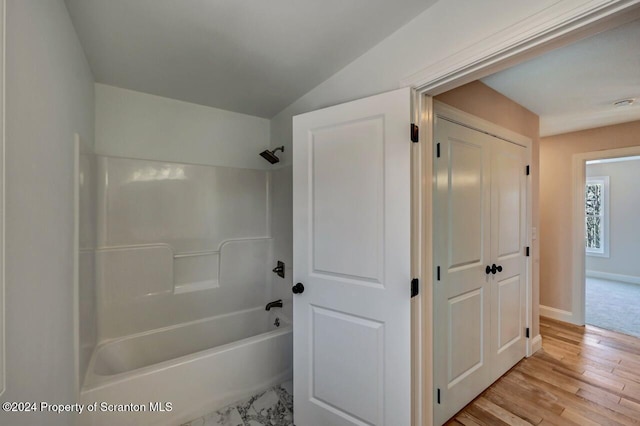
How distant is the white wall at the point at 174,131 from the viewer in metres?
2.03

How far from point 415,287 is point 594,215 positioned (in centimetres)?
663

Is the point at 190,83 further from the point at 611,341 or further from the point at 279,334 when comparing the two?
the point at 611,341

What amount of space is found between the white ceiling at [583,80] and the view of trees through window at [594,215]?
3.58 m

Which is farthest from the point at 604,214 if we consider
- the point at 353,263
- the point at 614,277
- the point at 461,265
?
the point at 353,263

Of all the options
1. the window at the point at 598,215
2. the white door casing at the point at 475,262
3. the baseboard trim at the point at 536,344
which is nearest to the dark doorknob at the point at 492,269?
the white door casing at the point at 475,262

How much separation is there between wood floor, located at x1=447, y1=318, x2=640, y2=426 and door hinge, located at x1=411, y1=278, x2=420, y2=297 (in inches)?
43.4

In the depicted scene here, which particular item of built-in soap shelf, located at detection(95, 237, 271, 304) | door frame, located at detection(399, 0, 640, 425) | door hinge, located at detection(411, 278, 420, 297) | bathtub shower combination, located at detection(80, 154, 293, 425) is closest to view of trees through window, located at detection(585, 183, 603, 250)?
door frame, located at detection(399, 0, 640, 425)

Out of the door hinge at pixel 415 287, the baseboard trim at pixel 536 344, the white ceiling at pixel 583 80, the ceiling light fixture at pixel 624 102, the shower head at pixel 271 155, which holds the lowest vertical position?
the baseboard trim at pixel 536 344

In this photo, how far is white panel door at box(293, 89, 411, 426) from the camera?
1335 millimetres

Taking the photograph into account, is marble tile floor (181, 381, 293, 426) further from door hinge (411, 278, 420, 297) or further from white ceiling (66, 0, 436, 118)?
white ceiling (66, 0, 436, 118)

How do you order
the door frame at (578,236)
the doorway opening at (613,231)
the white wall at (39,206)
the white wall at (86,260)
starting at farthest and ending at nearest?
the doorway opening at (613,231), the door frame at (578,236), the white wall at (86,260), the white wall at (39,206)

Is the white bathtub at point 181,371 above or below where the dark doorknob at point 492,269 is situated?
below

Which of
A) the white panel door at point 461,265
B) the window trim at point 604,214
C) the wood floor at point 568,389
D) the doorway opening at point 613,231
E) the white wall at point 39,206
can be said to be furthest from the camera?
the window trim at point 604,214

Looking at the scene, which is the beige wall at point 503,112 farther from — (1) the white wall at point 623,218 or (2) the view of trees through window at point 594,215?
(2) the view of trees through window at point 594,215
